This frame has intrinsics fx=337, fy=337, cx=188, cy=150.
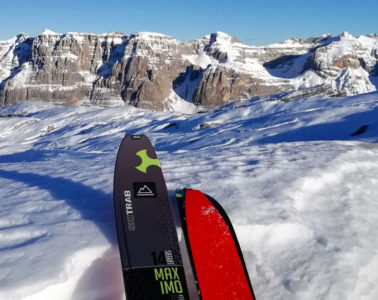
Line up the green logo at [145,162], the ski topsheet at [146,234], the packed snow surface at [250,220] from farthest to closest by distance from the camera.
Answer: the green logo at [145,162] → the packed snow surface at [250,220] → the ski topsheet at [146,234]

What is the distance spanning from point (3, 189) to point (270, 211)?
5.68m

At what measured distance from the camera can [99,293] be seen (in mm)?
4504

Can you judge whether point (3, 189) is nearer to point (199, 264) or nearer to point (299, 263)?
point (199, 264)

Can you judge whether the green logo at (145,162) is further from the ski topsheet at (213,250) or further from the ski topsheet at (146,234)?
the ski topsheet at (213,250)

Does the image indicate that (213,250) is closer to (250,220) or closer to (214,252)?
(214,252)

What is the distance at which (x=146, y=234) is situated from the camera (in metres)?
4.82

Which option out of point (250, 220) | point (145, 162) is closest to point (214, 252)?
point (250, 220)

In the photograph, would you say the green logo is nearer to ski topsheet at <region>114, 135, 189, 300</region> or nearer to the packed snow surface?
ski topsheet at <region>114, 135, 189, 300</region>

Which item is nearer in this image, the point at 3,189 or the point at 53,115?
the point at 3,189

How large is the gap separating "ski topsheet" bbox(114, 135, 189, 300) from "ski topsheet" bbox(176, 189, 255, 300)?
0.38 metres

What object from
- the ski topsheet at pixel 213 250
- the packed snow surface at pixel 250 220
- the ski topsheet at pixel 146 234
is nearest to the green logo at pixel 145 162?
the ski topsheet at pixel 146 234

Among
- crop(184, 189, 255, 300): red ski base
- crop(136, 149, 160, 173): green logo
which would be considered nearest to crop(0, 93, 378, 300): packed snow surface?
crop(184, 189, 255, 300): red ski base

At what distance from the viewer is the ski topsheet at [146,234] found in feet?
13.8

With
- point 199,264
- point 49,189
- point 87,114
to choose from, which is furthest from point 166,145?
point 87,114
